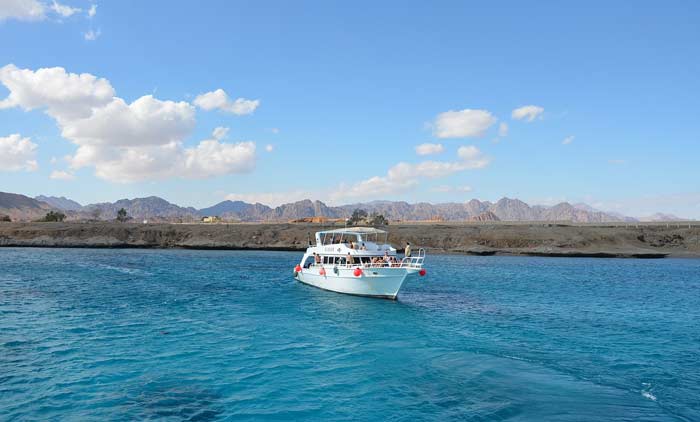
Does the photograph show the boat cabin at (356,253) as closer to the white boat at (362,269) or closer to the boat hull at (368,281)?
the white boat at (362,269)

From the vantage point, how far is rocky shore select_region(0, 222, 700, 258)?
9550 cm

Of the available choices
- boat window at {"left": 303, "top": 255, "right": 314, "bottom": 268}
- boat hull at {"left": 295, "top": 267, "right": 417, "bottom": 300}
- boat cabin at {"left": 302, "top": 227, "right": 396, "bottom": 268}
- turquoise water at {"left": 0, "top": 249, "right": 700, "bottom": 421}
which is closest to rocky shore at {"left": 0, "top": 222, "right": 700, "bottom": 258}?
boat window at {"left": 303, "top": 255, "right": 314, "bottom": 268}

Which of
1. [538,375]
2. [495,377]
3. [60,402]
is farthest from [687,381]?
[60,402]

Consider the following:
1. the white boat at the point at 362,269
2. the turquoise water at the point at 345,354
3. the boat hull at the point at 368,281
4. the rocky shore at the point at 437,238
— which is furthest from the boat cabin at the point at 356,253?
the rocky shore at the point at 437,238

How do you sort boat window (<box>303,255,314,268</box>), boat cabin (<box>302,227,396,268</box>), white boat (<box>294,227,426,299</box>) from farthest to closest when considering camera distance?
boat window (<box>303,255,314,268</box>), boat cabin (<box>302,227,396,268</box>), white boat (<box>294,227,426,299</box>)

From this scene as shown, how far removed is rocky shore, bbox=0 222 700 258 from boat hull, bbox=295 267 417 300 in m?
58.0

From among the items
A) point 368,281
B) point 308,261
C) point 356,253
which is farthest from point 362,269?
point 308,261

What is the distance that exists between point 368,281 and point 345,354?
56.2ft

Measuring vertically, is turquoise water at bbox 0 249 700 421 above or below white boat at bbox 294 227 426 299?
below

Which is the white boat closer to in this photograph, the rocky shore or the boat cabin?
the boat cabin

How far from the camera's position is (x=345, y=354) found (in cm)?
2341

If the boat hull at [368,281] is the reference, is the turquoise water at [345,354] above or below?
below

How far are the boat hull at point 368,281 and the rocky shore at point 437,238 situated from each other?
190ft

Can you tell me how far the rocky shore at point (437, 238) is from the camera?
9550cm
